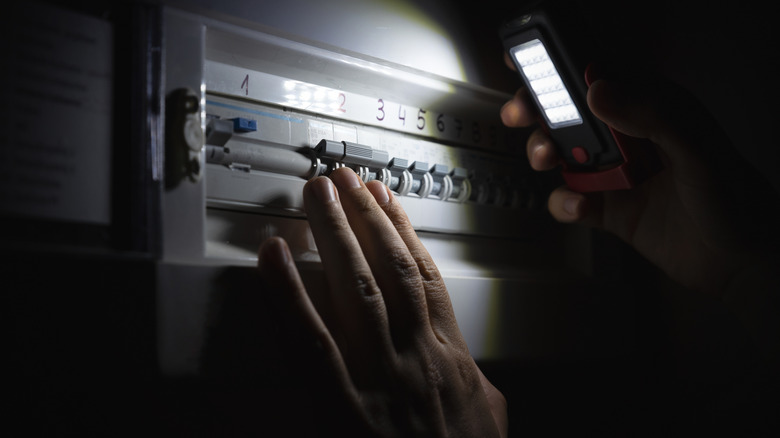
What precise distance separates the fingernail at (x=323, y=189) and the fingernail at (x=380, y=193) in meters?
0.10

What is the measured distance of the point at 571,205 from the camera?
42.8 inches

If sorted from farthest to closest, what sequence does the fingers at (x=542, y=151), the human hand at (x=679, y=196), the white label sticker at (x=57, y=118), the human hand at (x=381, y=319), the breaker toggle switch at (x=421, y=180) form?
the fingers at (x=542, y=151)
the breaker toggle switch at (x=421, y=180)
the human hand at (x=679, y=196)
the human hand at (x=381, y=319)
the white label sticker at (x=57, y=118)

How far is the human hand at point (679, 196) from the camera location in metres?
0.82

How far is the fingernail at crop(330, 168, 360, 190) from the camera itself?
2.45ft

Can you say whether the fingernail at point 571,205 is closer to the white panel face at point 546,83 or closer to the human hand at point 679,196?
the human hand at point 679,196

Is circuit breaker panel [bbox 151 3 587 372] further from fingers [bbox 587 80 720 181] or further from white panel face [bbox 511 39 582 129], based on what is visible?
fingers [bbox 587 80 720 181]

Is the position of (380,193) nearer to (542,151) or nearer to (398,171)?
(398,171)

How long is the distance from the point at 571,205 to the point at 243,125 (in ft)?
2.35

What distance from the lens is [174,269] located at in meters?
0.59

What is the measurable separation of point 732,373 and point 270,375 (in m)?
1.05

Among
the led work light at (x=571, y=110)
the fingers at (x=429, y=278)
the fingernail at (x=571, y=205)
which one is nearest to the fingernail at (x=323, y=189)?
the fingers at (x=429, y=278)

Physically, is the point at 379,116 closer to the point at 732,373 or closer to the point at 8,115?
the point at 8,115

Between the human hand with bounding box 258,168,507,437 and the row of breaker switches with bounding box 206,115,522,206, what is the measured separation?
0.07 m

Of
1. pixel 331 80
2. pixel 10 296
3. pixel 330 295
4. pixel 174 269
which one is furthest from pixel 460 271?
pixel 10 296
